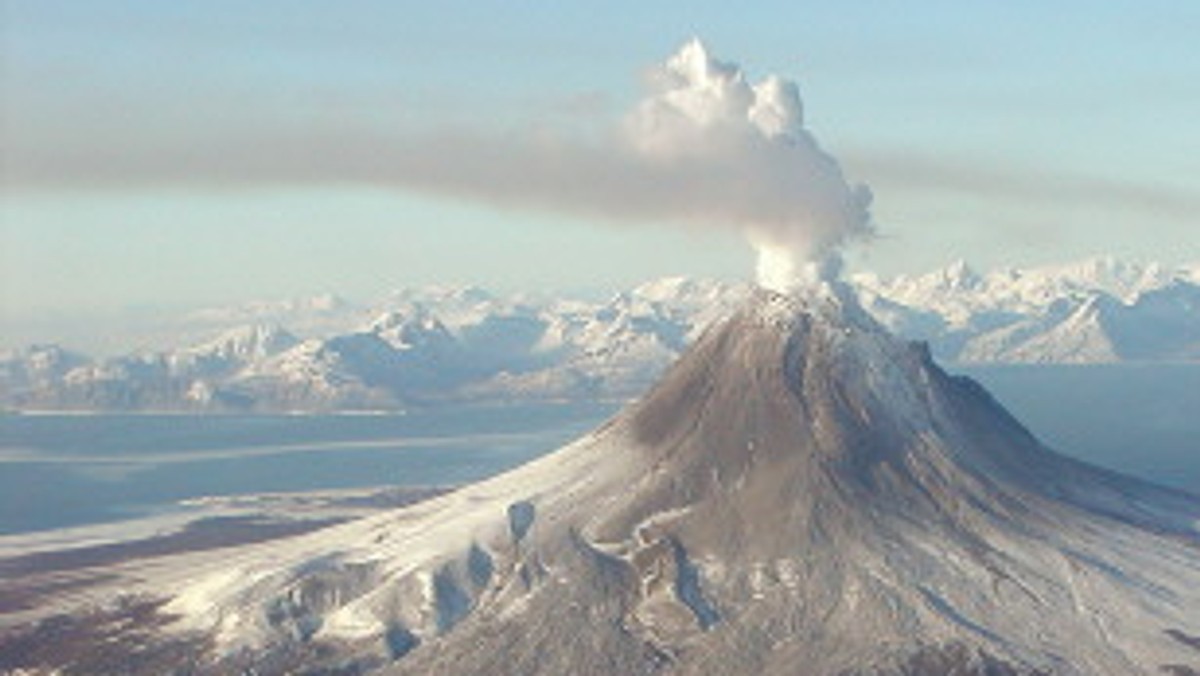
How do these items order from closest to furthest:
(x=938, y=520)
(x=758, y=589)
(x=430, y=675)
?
(x=430, y=675)
(x=758, y=589)
(x=938, y=520)

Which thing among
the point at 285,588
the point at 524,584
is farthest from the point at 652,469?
the point at 285,588

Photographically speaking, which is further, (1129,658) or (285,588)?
(285,588)

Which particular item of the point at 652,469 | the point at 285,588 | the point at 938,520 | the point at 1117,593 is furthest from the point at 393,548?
the point at 1117,593

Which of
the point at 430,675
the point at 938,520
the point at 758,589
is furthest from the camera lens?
the point at 938,520

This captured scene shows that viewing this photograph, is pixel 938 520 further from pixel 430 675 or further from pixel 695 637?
pixel 430 675

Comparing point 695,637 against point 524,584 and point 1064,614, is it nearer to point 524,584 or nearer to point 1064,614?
point 524,584

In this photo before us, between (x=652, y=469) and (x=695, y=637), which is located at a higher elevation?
(x=652, y=469)
